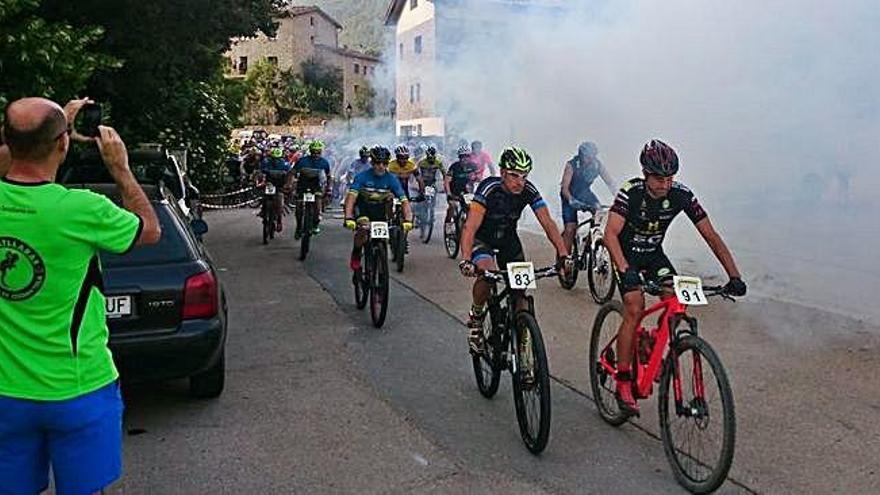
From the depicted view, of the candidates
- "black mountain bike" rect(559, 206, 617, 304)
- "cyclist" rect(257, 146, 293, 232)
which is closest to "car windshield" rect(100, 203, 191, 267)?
"black mountain bike" rect(559, 206, 617, 304)

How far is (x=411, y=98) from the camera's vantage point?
32.8m

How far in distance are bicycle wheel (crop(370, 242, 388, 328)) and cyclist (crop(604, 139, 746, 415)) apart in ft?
10.3

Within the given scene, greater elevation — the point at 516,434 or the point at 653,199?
the point at 653,199

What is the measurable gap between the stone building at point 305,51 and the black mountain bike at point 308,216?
5215 centimetres

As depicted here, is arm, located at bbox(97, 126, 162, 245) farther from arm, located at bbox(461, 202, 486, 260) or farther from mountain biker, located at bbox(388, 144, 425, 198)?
mountain biker, located at bbox(388, 144, 425, 198)

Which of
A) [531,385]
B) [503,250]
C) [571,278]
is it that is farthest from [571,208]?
[531,385]

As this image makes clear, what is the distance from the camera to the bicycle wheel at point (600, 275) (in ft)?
28.7

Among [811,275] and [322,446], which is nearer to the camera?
[322,446]

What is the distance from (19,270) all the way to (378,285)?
5440 mm

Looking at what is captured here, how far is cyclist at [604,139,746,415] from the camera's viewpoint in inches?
183

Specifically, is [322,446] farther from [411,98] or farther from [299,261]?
[411,98]

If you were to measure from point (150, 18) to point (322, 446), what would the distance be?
9431 millimetres

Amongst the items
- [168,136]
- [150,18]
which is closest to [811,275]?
[150,18]

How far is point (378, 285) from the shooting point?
7793 mm
